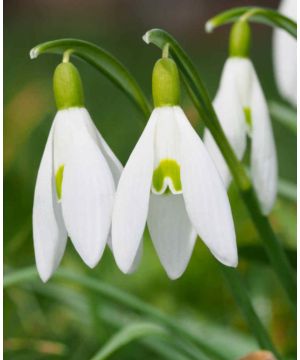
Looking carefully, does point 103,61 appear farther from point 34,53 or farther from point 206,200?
point 206,200

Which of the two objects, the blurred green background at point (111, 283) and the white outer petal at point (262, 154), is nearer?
the white outer petal at point (262, 154)

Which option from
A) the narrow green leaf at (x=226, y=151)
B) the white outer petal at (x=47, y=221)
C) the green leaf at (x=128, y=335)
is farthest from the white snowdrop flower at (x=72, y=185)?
the green leaf at (x=128, y=335)

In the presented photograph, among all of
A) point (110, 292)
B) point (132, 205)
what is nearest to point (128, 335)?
point (110, 292)

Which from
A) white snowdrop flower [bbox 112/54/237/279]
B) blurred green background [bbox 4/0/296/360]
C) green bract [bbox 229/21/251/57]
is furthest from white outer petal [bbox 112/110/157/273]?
green bract [bbox 229/21/251/57]

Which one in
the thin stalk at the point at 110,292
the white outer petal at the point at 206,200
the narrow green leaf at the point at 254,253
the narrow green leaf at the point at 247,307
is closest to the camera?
the white outer petal at the point at 206,200

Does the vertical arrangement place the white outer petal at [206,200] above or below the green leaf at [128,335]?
above

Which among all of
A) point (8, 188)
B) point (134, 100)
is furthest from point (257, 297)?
point (134, 100)

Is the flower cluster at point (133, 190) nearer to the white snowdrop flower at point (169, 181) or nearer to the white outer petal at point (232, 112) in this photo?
the white snowdrop flower at point (169, 181)
